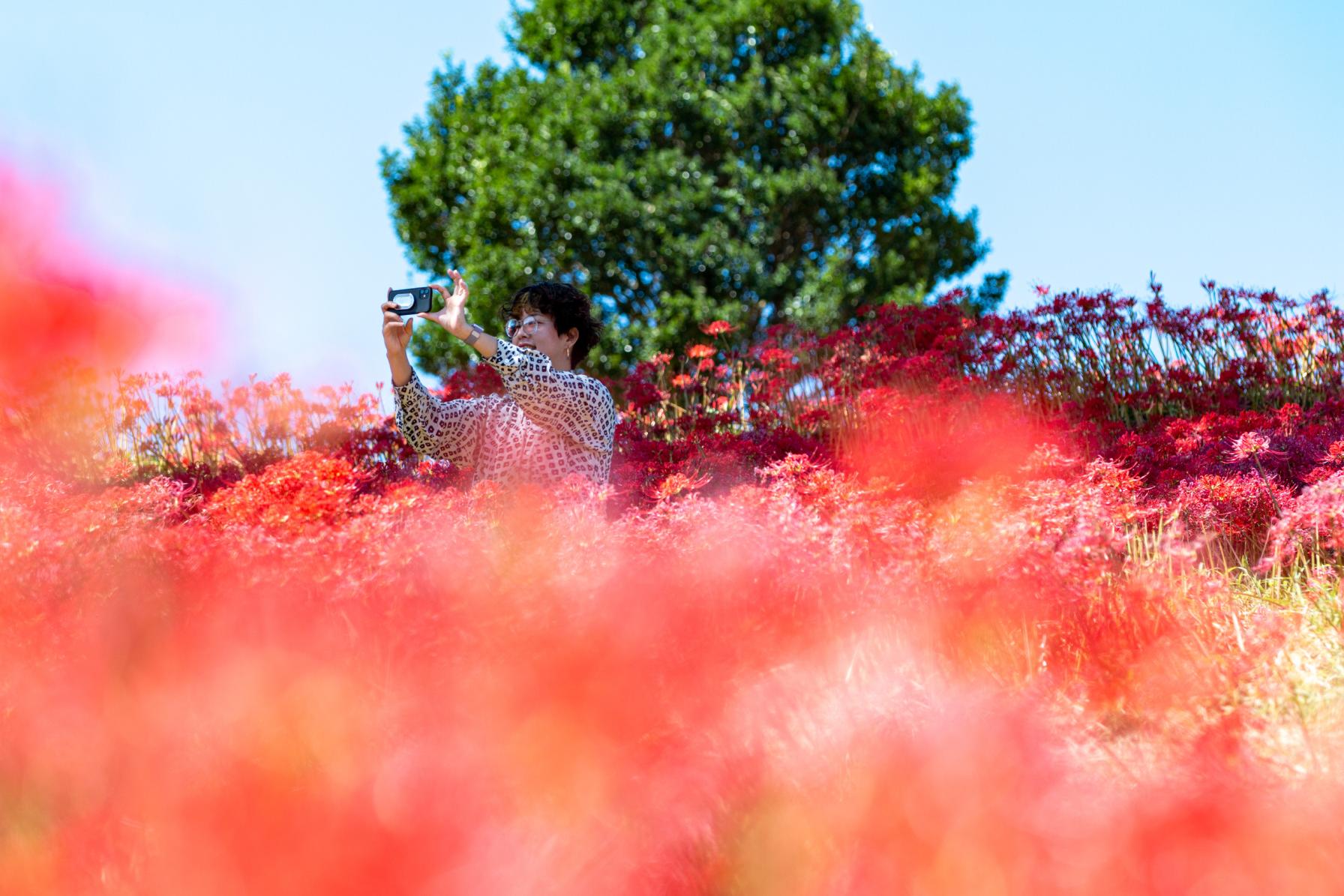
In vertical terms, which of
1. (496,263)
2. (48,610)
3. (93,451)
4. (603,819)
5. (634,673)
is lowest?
(603,819)

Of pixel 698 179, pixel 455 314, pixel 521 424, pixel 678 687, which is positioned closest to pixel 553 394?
pixel 521 424

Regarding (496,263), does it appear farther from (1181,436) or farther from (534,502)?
(534,502)

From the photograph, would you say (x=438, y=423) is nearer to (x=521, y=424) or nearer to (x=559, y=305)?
(x=521, y=424)

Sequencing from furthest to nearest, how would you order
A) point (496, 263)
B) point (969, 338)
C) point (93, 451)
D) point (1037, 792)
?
point (496, 263), point (969, 338), point (93, 451), point (1037, 792)

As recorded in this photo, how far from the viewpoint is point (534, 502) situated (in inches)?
119

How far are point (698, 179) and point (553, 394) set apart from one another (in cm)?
697

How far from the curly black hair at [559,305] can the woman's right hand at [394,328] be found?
1.75ft

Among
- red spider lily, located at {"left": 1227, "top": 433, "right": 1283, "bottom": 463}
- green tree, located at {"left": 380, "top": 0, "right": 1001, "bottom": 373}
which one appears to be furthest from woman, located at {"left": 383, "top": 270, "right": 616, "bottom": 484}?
green tree, located at {"left": 380, "top": 0, "right": 1001, "bottom": 373}

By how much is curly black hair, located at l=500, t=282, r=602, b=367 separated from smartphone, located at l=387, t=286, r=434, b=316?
21.1 inches

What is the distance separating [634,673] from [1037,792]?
0.80 meters

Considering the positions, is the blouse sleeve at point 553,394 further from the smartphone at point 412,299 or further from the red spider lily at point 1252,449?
the red spider lily at point 1252,449

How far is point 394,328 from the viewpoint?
11.9 feet

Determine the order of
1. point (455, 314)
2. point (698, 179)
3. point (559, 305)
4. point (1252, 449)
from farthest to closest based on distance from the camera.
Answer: point (698, 179) < point (559, 305) < point (1252, 449) < point (455, 314)

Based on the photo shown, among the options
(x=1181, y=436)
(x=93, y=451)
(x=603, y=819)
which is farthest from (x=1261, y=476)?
(x=93, y=451)
